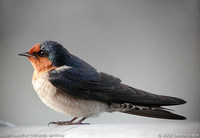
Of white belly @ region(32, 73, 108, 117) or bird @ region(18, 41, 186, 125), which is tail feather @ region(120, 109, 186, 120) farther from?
white belly @ region(32, 73, 108, 117)

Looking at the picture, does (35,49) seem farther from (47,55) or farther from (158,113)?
(158,113)

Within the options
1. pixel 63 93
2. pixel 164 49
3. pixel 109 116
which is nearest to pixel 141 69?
pixel 164 49

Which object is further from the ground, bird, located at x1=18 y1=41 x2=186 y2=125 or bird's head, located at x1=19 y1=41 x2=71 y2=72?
bird's head, located at x1=19 y1=41 x2=71 y2=72

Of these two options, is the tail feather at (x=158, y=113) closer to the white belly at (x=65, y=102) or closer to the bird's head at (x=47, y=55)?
the white belly at (x=65, y=102)

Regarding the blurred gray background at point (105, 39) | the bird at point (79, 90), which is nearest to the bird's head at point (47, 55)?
the bird at point (79, 90)

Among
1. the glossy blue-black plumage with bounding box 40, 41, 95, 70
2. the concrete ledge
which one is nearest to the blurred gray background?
the glossy blue-black plumage with bounding box 40, 41, 95, 70

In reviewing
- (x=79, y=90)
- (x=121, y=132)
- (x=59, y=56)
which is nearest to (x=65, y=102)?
(x=79, y=90)

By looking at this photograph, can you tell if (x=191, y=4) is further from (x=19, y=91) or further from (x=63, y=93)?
(x=19, y=91)
